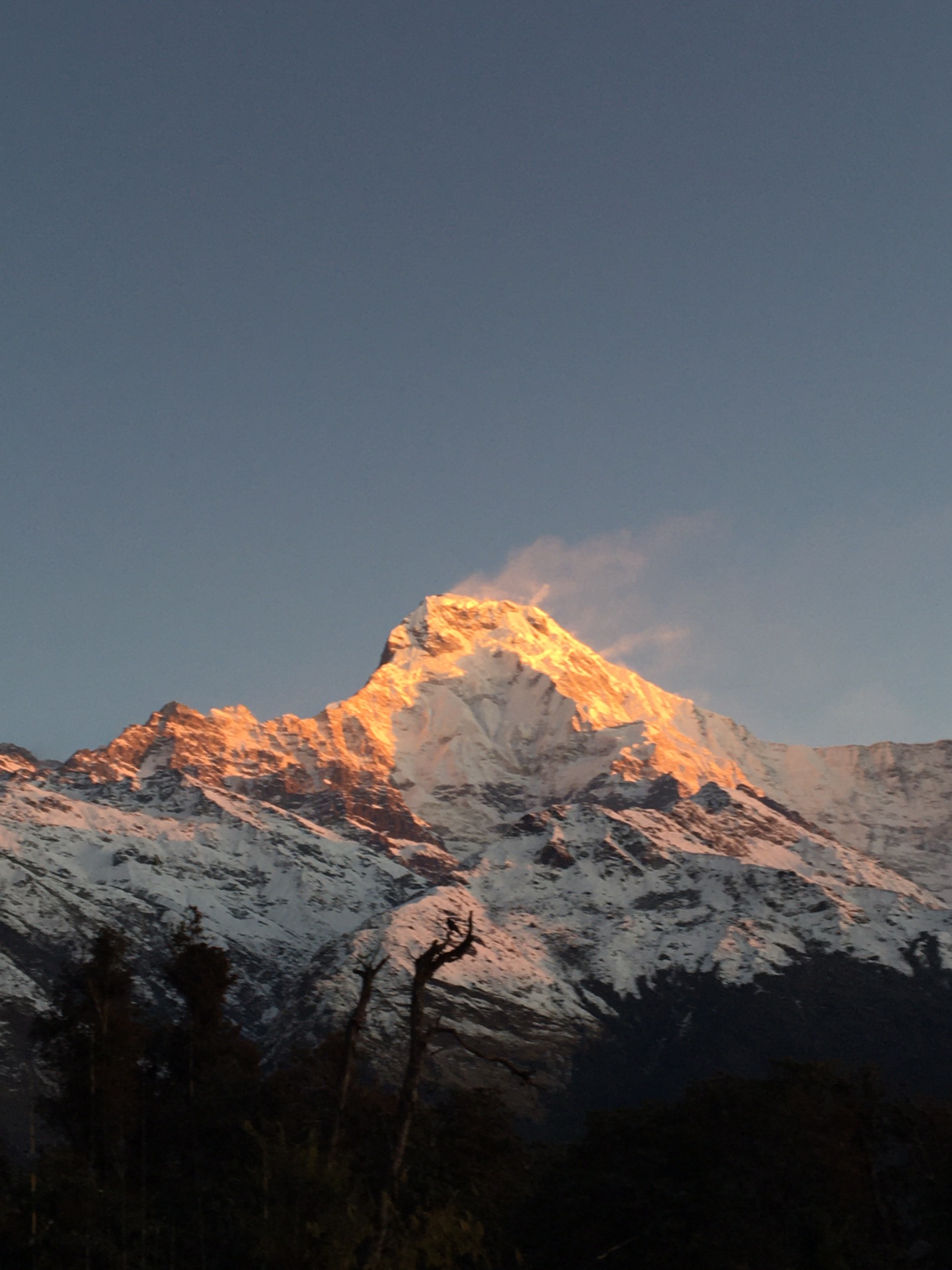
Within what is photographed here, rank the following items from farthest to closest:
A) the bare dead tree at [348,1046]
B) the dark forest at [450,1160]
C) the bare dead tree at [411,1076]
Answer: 1. the dark forest at [450,1160]
2. the bare dead tree at [348,1046]
3. the bare dead tree at [411,1076]

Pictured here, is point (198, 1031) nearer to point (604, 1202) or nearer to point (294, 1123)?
point (294, 1123)

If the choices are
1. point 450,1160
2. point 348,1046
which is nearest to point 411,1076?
point 348,1046

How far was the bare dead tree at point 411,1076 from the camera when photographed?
35312mm

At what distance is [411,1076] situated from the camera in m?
36.5

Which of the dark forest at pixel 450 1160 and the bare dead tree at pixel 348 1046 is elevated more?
the bare dead tree at pixel 348 1046

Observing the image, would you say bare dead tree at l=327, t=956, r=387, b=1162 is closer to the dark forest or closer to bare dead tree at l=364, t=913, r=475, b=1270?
the dark forest

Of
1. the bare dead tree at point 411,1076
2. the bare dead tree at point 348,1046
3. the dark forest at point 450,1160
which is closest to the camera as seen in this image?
the bare dead tree at point 411,1076

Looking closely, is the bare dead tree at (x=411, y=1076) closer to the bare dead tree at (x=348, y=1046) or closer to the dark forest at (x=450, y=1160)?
the bare dead tree at (x=348, y=1046)

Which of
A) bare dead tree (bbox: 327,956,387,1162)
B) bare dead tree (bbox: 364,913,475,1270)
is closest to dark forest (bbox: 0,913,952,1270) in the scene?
bare dead tree (bbox: 327,956,387,1162)

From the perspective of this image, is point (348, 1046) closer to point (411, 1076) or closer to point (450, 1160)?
point (411, 1076)

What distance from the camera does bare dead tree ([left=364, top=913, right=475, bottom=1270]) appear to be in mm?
35312

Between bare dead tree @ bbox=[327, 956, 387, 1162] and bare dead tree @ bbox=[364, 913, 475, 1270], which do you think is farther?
bare dead tree @ bbox=[327, 956, 387, 1162]

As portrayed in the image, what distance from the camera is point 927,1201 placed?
2970 inches

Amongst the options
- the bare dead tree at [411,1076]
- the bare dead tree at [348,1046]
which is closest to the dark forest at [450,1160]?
the bare dead tree at [348,1046]
